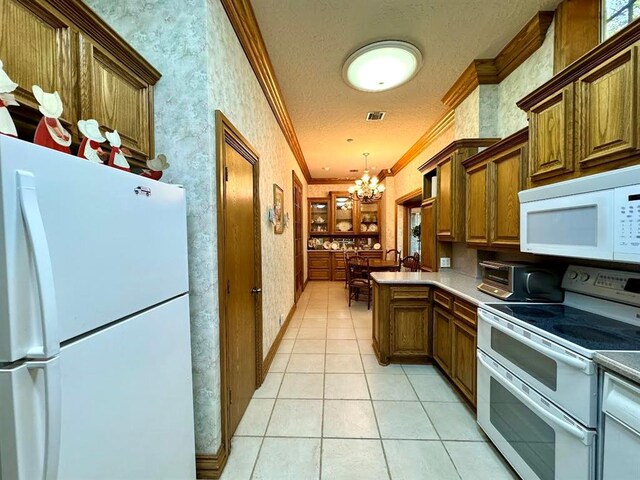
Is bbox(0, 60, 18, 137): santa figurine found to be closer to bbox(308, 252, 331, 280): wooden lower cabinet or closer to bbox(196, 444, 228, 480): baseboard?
bbox(196, 444, 228, 480): baseboard

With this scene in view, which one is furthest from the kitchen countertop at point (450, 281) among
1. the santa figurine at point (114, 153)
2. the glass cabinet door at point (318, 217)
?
the glass cabinet door at point (318, 217)

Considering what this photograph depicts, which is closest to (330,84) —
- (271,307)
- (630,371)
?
(271,307)

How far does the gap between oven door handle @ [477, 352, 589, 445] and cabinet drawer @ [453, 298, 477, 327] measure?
0.90ft

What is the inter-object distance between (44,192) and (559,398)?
6.89 feet

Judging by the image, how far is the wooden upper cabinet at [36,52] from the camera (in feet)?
2.99

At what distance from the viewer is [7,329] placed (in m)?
0.63

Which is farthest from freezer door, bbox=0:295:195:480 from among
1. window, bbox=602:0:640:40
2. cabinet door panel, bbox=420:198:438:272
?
window, bbox=602:0:640:40

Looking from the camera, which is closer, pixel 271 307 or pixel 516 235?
pixel 516 235

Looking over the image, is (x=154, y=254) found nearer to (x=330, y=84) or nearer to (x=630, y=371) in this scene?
(x=630, y=371)

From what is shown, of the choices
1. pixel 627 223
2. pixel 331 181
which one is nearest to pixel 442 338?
pixel 627 223

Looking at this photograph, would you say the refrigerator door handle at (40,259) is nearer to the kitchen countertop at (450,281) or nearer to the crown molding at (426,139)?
the kitchen countertop at (450,281)

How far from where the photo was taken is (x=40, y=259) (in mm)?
641

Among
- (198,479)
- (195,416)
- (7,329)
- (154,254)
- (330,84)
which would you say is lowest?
(198,479)

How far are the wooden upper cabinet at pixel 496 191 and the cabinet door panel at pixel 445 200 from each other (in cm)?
22
